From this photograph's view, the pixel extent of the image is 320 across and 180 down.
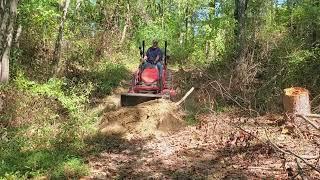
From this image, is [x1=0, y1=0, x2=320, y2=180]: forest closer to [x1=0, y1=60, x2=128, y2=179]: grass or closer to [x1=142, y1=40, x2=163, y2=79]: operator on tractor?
[x1=0, y1=60, x2=128, y2=179]: grass

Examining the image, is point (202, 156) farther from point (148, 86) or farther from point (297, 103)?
point (148, 86)

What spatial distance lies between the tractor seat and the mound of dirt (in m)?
1.62

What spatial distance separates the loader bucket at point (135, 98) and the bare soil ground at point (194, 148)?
63 cm

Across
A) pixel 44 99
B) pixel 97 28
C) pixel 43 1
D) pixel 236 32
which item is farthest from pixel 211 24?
pixel 44 99

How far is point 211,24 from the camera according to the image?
18.9 metres

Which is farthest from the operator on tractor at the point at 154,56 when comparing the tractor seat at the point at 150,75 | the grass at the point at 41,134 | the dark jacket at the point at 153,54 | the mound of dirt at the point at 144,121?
the mound of dirt at the point at 144,121

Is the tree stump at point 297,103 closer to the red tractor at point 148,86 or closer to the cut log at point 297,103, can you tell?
the cut log at point 297,103

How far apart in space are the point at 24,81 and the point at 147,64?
3.22 metres

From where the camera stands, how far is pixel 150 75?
457 inches

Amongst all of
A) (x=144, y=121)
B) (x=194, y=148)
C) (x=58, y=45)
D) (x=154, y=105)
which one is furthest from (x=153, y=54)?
→ (x=194, y=148)

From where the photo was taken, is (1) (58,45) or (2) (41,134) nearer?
(2) (41,134)

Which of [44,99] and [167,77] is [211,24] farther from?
[44,99]

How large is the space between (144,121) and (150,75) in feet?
7.83

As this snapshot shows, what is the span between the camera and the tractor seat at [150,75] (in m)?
11.5
